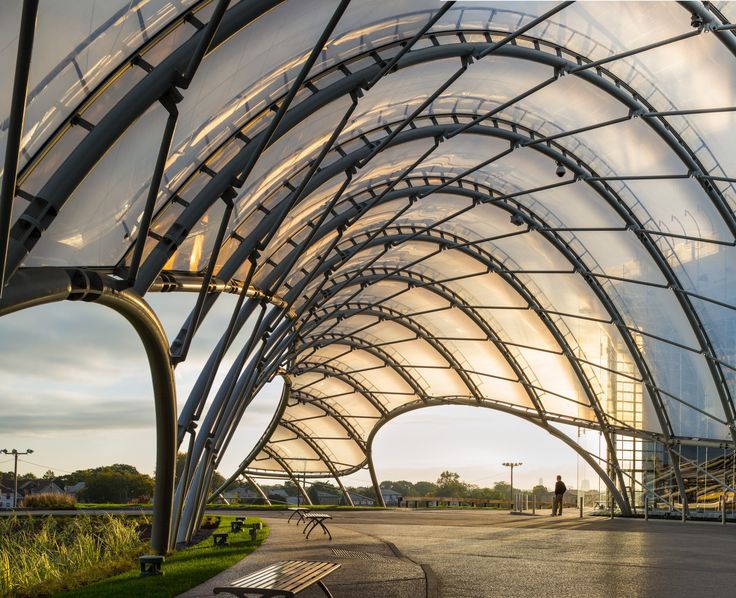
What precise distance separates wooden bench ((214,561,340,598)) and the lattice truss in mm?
4348

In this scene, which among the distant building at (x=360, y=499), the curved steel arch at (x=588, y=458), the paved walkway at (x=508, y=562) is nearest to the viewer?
the paved walkway at (x=508, y=562)

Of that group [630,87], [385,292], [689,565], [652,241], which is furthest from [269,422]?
[689,565]

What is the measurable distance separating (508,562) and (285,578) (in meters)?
10.1

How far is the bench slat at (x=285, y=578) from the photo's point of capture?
30.3 feet

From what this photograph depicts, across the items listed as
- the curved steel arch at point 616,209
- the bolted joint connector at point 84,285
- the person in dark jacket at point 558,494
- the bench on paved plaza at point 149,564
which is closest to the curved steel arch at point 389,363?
the person in dark jacket at point 558,494

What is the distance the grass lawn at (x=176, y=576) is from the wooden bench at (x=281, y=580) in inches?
110

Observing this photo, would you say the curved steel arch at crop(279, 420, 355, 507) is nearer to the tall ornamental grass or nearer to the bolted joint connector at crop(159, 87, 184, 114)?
the tall ornamental grass

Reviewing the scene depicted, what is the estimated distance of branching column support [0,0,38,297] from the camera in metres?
7.05

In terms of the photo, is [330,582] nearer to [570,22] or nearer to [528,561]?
[528,561]

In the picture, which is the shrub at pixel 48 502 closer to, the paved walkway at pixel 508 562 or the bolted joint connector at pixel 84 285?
the paved walkway at pixel 508 562

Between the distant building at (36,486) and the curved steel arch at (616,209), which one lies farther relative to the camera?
the distant building at (36,486)

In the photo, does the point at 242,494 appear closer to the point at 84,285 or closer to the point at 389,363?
the point at 389,363

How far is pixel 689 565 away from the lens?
1906cm

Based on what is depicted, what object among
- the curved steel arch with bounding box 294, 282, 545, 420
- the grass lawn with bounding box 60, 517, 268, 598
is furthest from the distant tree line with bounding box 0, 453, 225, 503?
the grass lawn with bounding box 60, 517, 268, 598
